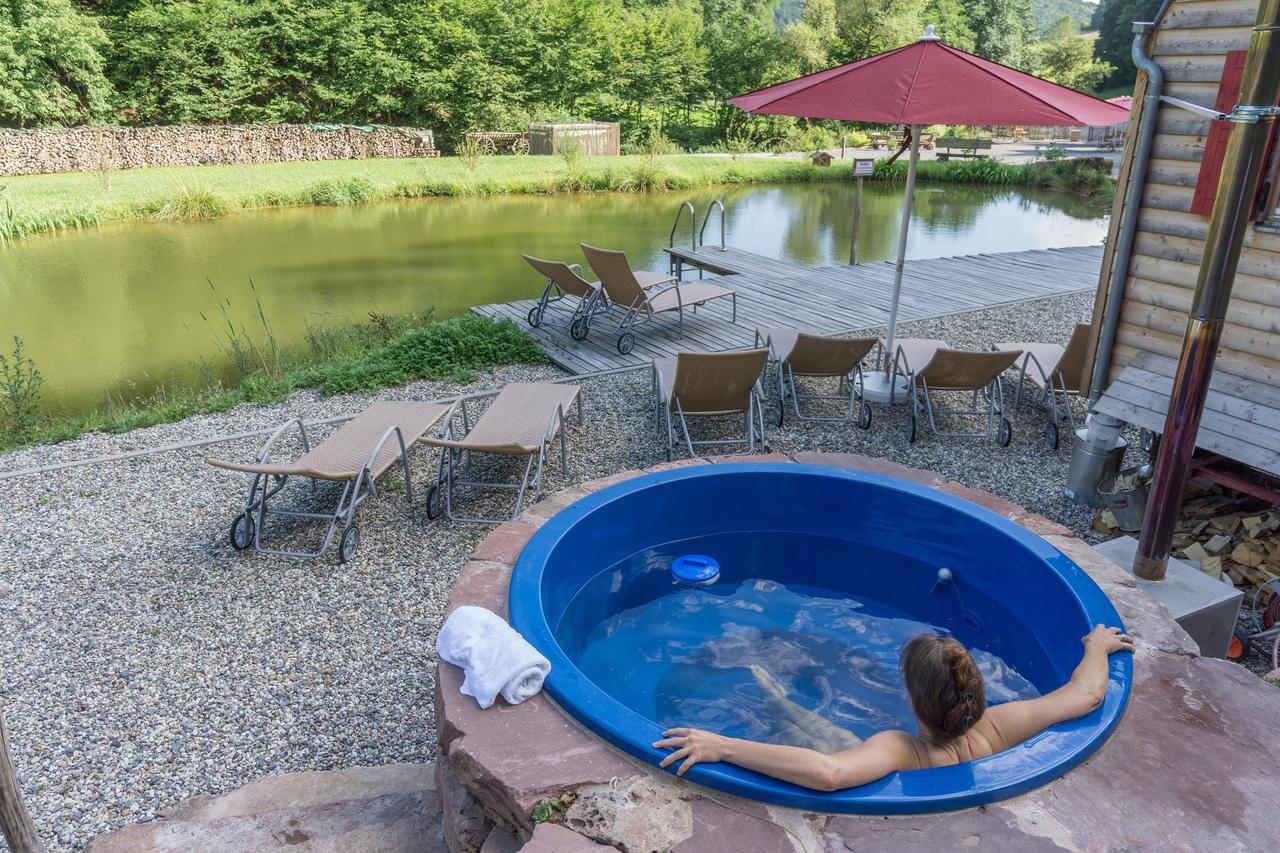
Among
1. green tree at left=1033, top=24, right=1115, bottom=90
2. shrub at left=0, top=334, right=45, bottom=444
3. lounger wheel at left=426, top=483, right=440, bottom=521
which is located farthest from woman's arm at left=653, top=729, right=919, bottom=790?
green tree at left=1033, top=24, right=1115, bottom=90

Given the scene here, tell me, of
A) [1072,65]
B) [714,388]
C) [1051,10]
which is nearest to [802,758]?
[714,388]

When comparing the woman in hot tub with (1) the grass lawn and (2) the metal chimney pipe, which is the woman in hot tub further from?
(1) the grass lawn

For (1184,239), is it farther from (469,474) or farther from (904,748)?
(469,474)

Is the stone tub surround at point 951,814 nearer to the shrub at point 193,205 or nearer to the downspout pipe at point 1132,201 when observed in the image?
the downspout pipe at point 1132,201

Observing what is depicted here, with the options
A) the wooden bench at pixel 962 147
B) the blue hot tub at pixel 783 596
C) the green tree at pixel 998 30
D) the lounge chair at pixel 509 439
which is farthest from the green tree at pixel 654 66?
the blue hot tub at pixel 783 596

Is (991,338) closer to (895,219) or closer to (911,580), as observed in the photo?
(911,580)

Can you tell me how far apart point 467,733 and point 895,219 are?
16238 millimetres

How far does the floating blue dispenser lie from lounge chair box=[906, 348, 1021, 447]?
2.02m

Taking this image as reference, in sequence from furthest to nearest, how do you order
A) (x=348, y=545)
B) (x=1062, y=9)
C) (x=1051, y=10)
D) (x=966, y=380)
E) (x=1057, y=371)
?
(x=1062, y=9) < (x=1051, y=10) < (x=1057, y=371) < (x=966, y=380) < (x=348, y=545)

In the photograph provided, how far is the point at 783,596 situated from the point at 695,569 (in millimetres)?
428

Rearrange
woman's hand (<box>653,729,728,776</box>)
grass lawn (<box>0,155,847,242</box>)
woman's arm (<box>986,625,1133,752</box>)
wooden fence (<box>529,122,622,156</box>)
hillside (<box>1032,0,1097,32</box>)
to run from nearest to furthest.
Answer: woman's hand (<box>653,729,728,776</box>)
woman's arm (<box>986,625,1133,752</box>)
grass lawn (<box>0,155,847,242</box>)
wooden fence (<box>529,122,622,156</box>)
hillside (<box>1032,0,1097,32</box>)

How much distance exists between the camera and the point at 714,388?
495cm

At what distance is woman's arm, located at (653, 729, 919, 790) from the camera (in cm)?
202

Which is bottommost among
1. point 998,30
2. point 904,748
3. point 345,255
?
point 345,255
